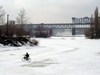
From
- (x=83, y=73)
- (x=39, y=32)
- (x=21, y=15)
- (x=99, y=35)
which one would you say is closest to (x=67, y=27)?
(x=39, y=32)

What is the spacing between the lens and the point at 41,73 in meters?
13.1

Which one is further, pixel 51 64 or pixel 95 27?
pixel 95 27

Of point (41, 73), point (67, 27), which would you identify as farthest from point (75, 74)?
point (67, 27)

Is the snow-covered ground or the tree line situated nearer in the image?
the snow-covered ground

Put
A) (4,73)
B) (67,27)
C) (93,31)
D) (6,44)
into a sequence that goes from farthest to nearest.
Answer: (67,27), (93,31), (6,44), (4,73)

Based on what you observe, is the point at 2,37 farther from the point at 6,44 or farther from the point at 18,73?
the point at 18,73

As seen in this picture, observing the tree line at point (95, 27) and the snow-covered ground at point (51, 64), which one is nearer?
the snow-covered ground at point (51, 64)

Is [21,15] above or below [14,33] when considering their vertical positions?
above

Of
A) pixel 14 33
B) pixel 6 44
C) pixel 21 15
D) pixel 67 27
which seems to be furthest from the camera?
pixel 67 27

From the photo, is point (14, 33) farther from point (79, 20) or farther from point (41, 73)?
point (79, 20)

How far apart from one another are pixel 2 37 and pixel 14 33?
17.8 feet

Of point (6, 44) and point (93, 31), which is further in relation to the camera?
point (93, 31)

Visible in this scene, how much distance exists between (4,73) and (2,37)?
2450 cm

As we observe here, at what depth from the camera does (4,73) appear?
12789 mm
